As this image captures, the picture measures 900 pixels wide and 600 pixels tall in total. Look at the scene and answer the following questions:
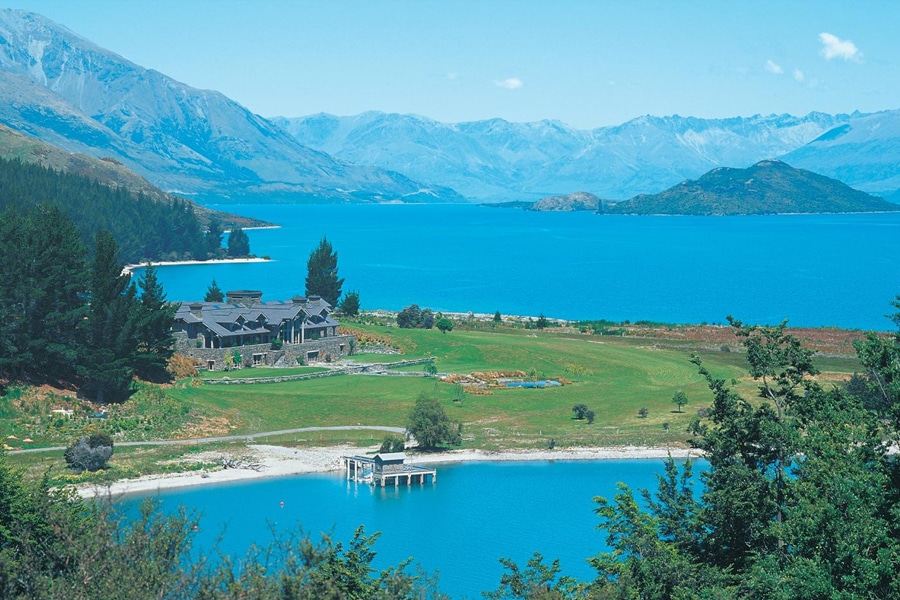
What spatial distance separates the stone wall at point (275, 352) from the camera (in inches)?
3282

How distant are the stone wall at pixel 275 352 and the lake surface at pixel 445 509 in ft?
89.1

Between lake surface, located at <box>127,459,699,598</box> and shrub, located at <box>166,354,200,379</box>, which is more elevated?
shrub, located at <box>166,354,200,379</box>

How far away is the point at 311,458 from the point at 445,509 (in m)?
10.3

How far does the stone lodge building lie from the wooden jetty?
981 inches

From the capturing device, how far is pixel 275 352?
3474 inches

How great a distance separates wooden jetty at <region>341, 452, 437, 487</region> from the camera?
→ 59.2 metres

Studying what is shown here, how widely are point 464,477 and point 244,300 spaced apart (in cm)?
3871

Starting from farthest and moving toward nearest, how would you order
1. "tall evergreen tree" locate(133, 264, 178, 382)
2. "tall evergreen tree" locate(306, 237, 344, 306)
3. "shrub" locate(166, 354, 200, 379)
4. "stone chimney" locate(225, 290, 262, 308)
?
"tall evergreen tree" locate(306, 237, 344, 306) → "stone chimney" locate(225, 290, 262, 308) → "shrub" locate(166, 354, 200, 379) → "tall evergreen tree" locate(133, 264, 178, 382)

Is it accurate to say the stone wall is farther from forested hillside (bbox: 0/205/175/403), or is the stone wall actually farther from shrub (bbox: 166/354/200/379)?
forested hillside (bbox: 0/205/175/403)

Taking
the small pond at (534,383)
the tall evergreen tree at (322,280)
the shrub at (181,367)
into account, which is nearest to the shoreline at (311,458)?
the shrub at (181,367)

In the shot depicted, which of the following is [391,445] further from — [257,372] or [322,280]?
[322,280]

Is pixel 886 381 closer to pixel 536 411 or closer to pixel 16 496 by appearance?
pixel 16 496

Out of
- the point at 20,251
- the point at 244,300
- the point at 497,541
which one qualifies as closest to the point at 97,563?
the point at 497,541

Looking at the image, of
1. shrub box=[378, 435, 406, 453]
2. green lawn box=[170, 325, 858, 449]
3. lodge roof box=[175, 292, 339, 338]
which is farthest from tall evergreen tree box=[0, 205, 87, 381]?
shrub box=[378, 435, 406, 453]
